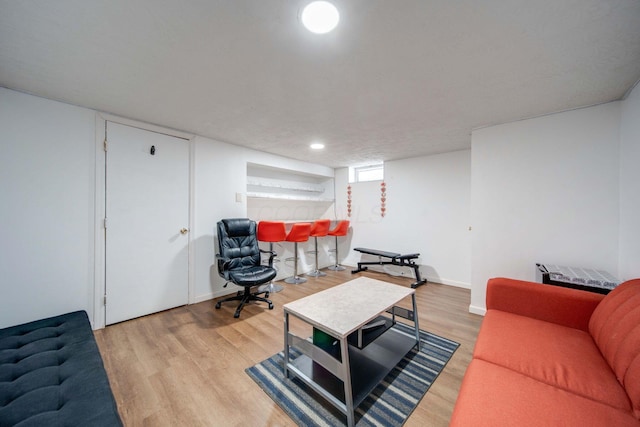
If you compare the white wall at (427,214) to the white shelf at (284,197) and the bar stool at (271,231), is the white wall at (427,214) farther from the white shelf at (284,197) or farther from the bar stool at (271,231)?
the bar stool at (271,231)

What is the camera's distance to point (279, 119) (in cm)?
259

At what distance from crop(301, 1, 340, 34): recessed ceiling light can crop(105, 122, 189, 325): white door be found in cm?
247

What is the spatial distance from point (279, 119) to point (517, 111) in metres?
2.47

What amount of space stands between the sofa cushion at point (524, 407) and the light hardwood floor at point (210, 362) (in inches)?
20.6

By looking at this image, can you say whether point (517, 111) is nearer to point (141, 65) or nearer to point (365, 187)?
point (365, 187)

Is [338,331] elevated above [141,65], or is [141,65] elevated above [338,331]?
[141,65]

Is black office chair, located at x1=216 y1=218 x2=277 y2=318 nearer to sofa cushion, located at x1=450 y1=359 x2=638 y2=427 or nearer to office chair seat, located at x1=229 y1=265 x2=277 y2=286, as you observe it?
office chair seat, located at x1=229 y1=265 x2=277 y2=286

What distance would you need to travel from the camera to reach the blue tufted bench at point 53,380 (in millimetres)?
979

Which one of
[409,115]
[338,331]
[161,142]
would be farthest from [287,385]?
[161,142]

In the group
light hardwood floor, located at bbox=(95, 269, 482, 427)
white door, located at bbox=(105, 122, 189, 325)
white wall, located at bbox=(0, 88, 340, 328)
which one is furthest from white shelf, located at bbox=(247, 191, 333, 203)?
white wall, located at bbox=(0, 88, 340, 328)

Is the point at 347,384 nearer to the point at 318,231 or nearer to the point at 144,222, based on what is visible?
the point at 144,222

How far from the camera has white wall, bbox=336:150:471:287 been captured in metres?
3.88

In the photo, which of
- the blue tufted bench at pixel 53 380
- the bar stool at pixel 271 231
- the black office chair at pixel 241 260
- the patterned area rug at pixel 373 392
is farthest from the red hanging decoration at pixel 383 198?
the blue tufted bench at pixel 53 380

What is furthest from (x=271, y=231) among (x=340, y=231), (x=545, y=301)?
(x=545, y=301)
